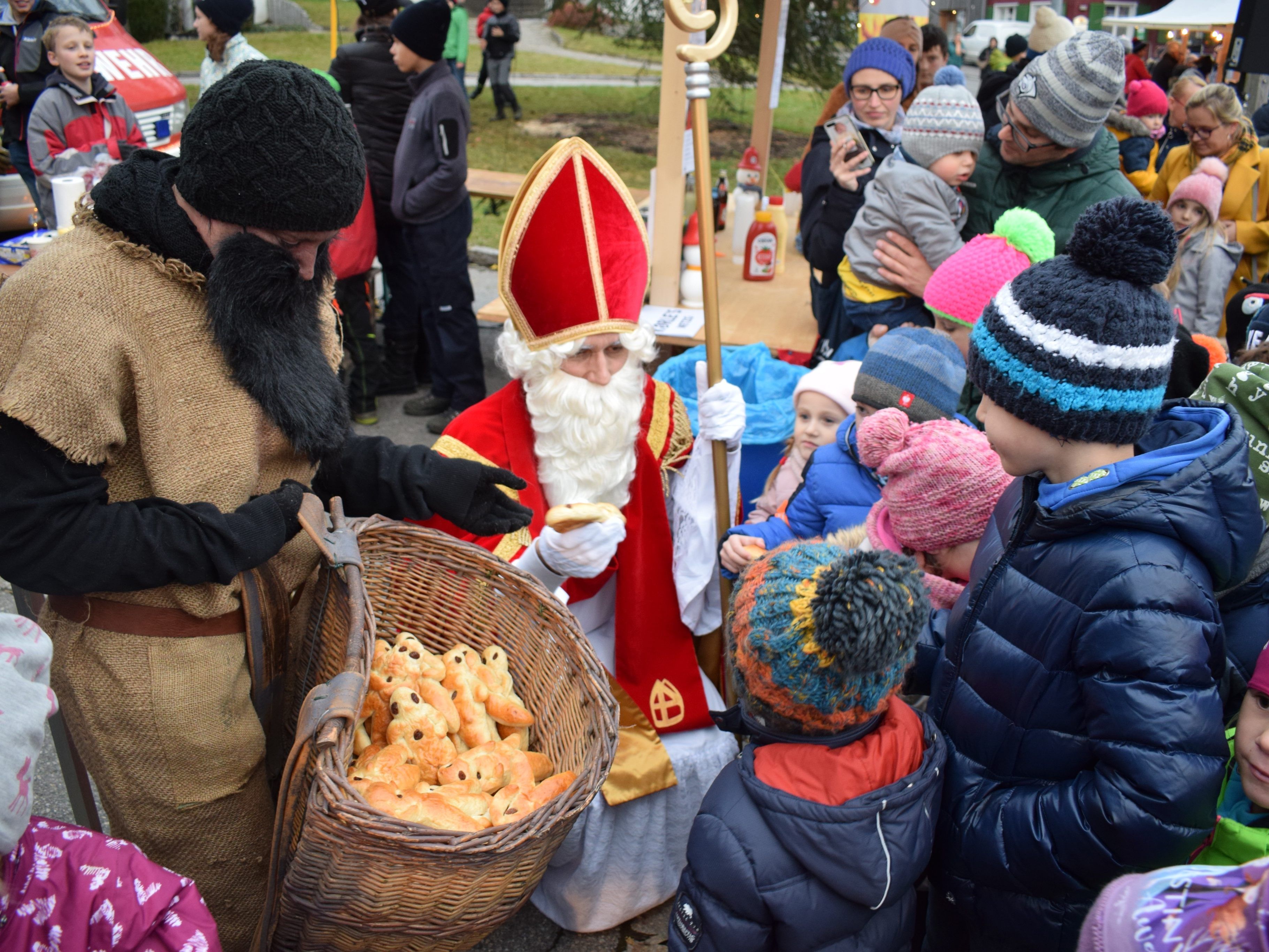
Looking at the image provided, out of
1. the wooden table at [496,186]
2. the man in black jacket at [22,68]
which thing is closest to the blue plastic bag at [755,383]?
the wooden table at [496,186]

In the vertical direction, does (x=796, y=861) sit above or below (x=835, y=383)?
below

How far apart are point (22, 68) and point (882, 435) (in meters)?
6.84

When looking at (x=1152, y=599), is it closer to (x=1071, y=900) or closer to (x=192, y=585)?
(x=1071, y=900)

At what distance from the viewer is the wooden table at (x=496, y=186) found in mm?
7008

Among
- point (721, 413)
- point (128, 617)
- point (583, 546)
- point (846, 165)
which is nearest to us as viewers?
point (128, 617)

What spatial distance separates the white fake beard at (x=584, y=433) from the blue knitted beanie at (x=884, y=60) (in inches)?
93.5

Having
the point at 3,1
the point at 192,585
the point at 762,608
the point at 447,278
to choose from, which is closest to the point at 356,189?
the point at 192,585

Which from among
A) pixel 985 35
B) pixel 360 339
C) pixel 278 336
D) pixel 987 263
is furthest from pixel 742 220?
pixel 985 35

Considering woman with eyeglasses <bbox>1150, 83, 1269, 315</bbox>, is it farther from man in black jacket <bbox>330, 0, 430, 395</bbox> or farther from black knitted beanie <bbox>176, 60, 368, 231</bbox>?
black knitted beanie <bbox>176, 60, 368, 231</bbox>

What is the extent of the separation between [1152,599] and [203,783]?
1.63m

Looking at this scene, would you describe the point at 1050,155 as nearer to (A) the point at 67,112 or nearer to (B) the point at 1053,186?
(B) the point at 1053,186

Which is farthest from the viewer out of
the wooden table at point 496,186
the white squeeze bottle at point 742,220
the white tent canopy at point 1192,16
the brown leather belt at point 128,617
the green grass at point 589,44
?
the green grass at point 589,44

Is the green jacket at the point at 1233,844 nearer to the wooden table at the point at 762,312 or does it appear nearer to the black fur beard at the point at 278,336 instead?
the black fur beard at the point at 278,336

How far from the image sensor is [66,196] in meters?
3.71
